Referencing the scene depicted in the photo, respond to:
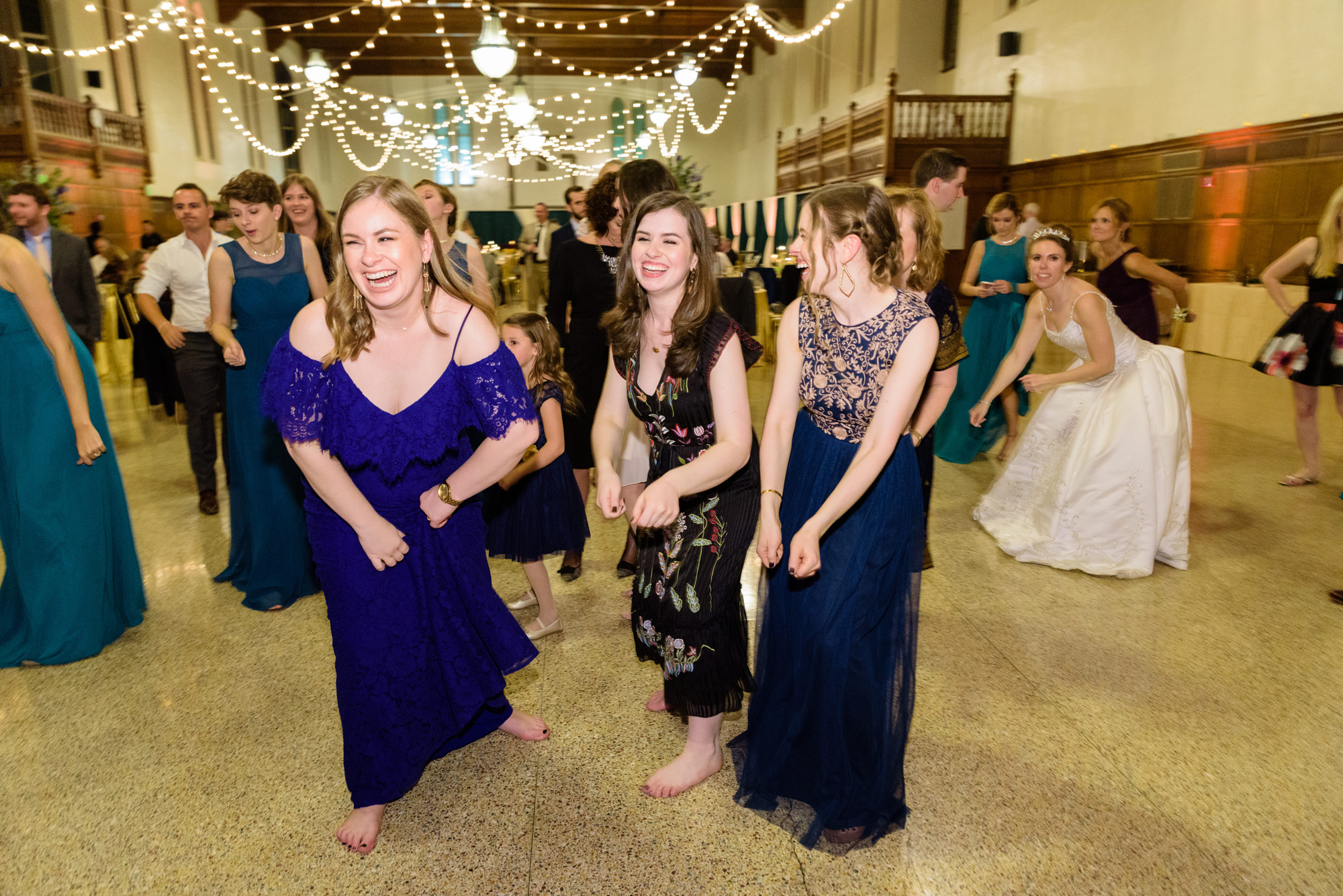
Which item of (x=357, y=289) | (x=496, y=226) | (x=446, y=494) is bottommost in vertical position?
(x=446, y=494)

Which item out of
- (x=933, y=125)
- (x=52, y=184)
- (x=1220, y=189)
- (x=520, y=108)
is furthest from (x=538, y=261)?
(x=1220, y=189)

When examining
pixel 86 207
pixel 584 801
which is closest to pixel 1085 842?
pixel 584 801

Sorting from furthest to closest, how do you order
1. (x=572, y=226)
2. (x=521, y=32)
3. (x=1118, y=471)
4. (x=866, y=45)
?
(x=521, y=32), (x=866, y=45), (x=572, y=226), (x=1118, y=471)

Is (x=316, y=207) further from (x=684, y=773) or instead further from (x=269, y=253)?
(x=684, y=773)

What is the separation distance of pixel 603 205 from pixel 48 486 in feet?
6.88

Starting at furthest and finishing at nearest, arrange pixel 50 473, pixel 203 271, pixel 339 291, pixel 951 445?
pixel 951 445 < pixel 203 271 < pixel 50 473 < pixel 339 291

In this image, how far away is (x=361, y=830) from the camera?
1932mm

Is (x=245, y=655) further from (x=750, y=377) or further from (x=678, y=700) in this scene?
(x=750, y=377)

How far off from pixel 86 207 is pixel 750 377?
1089cm

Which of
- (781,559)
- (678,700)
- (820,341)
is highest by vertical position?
(820,341)

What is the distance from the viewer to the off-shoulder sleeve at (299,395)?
168 centimetres

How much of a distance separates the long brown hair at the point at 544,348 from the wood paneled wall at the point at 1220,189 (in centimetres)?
776

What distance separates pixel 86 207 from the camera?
40.4 feet

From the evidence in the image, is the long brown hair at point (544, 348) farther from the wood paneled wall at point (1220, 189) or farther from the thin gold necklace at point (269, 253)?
the wood paneled wall at point (1220, 189)
